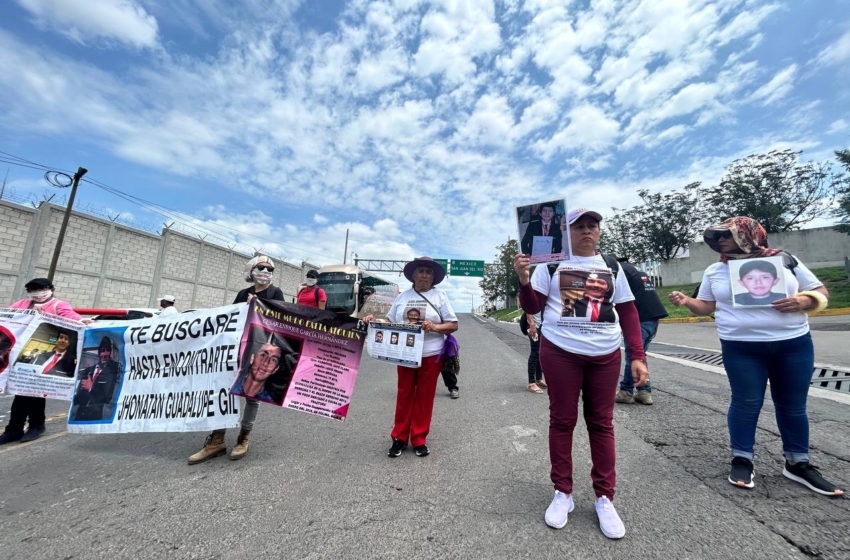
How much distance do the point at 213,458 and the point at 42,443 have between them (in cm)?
201

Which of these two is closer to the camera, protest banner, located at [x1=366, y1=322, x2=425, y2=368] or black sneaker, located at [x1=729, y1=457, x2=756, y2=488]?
black sneaker, located at [x1=729, y1=457, x2=756, y2=488]

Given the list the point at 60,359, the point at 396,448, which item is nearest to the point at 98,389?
the point at 60,359

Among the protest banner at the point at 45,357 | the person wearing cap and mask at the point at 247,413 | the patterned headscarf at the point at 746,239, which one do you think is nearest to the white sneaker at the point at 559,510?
the patterned headscarf at the point at 746,239

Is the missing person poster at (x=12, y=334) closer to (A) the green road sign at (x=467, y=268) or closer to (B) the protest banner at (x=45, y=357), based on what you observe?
(B) the protest banner at (x=45, y=357)

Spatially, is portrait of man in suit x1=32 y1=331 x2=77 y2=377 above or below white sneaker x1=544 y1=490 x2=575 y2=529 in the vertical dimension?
above

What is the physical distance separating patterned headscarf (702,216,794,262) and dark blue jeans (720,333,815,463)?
0.61 m

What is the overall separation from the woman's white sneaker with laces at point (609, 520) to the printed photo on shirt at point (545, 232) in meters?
1.43

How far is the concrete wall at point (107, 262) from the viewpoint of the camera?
40.6 feet

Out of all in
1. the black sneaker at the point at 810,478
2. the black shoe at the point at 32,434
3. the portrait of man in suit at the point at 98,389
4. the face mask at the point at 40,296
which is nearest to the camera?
the black sneaker at the point at 810,478

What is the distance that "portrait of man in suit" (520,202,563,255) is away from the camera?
7.61ft

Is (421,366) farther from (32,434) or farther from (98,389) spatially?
(32,434)

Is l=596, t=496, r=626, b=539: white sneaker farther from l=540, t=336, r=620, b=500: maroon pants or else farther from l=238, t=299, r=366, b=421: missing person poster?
l=238, t=299, r=366, b=421: missing person poster

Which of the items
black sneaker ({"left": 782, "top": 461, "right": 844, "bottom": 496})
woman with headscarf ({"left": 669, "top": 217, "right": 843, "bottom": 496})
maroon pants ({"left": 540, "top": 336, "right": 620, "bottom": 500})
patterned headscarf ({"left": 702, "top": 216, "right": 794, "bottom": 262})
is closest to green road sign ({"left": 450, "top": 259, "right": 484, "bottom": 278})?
patterned headscarf ({"left": 702, "top": 216, "right": 794, "bottom": 262})

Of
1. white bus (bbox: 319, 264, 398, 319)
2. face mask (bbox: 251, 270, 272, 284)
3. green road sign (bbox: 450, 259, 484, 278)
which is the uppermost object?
green road sign (bbox: 450, 259, 484, 278)
